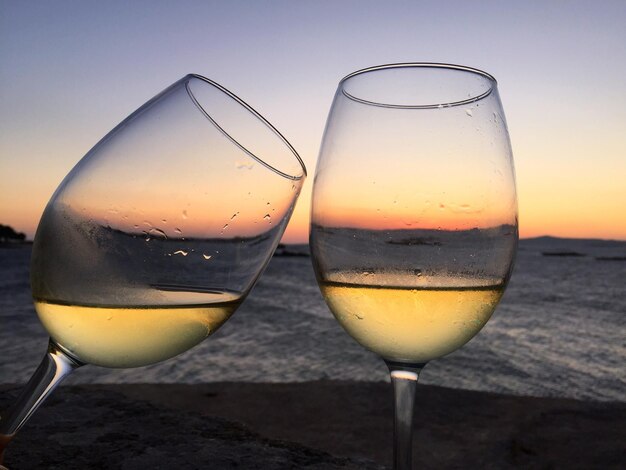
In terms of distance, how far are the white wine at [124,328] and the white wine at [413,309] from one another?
21 cm

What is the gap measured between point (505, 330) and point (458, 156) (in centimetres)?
829

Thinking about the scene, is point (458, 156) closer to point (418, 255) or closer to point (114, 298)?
point (418, 255)

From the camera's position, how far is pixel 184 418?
1.43 m

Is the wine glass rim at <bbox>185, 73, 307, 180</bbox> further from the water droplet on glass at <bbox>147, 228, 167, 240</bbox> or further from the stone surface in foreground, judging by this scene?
the stone surface in foreground

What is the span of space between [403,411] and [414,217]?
0.28m

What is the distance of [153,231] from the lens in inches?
33.7

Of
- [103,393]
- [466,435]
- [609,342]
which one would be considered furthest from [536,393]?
[103,393]

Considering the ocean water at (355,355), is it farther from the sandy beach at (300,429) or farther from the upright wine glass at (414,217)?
the upright wine glass at (414,217)

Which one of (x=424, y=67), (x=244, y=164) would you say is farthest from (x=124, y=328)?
Answer: (x=424, y=67)

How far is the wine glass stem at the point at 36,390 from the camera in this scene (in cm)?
83

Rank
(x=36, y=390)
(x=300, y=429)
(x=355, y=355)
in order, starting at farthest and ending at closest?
(x=355, y=355) < (x=300, y=429) < (x=36, y=390)

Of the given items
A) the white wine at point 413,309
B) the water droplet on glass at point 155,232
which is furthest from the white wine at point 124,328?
the white wine at point 413,309

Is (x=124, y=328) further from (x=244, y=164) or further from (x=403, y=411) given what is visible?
(x=403, y=411)

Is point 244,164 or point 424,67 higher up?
point 424,67
